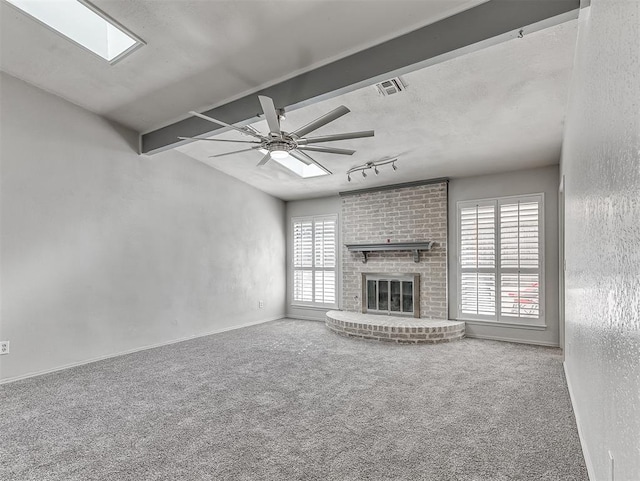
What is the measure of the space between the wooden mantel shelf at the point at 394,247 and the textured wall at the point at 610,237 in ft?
11.3

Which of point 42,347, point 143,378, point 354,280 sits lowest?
point 143,378

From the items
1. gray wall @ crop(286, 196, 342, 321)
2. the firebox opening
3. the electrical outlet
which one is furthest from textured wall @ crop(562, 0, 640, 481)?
gray wall @ crop(286, 196, 342, 321)

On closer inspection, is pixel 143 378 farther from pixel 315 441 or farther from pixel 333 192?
pixel 333 192

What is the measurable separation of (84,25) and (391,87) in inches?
115

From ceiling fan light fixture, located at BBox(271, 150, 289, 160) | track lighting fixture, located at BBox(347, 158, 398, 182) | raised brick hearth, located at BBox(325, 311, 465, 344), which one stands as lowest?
raised brick hearth, located at BBox(325, 311, 465, 344)

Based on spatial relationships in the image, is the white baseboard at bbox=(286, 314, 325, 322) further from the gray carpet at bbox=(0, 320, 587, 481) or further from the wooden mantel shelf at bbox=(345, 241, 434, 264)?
the gray carpet at bbox=(0, 320, 587, 481)

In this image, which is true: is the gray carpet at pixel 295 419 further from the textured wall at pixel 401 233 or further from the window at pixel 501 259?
the textured wall at pixel 401 233

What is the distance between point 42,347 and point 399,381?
3.97 metres

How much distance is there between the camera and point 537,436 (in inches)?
97.0

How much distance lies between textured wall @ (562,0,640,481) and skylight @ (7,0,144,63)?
3358 millimetres

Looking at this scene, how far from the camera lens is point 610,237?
1468 millimetres

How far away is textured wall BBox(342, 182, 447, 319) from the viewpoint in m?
5.84

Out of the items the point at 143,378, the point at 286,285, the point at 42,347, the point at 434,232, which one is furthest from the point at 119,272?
the point at 434,232

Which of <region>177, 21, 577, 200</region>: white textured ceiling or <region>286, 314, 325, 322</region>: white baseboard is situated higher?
<region>177, 21, 577, 200</region>: white textured ceiling
